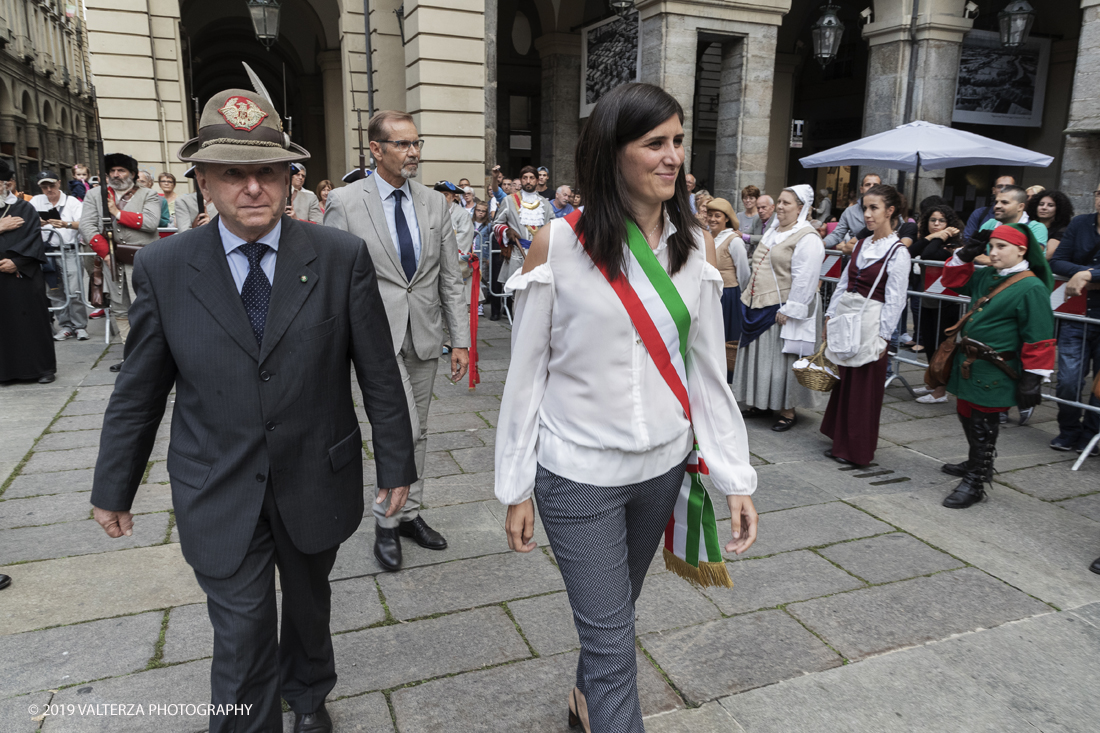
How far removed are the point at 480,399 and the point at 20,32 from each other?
135 feet

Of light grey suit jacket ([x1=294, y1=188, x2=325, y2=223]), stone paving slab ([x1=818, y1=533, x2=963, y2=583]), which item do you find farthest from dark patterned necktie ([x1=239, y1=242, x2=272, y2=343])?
light grey suit jacket ([x1=294, y1=188, x2=325, y2=223])

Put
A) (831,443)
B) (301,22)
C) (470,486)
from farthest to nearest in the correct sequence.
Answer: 1. (301,22)
2. (831,443)
3. (470,486)

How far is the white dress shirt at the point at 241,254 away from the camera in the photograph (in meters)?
2.15

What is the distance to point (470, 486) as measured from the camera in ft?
16.2

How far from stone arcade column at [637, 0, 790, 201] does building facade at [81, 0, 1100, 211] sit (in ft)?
0.07

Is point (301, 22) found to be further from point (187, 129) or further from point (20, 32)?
point (20, 32)

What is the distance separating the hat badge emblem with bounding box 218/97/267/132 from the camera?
210cm

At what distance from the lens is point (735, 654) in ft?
10.1

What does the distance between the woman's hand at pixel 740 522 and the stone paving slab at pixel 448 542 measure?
197 cm

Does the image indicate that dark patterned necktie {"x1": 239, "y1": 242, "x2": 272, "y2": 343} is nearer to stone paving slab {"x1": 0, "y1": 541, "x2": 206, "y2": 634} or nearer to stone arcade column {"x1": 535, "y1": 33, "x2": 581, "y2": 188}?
stone paving slab {"x1": 0, "y1": 541, "x2": 206, "y2": 634}

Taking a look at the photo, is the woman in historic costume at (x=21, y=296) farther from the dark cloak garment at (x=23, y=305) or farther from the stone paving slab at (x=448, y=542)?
the stone paving slab at (x=448, y=542)

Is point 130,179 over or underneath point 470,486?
over

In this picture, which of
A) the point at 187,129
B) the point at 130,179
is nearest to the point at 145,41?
the point at 187,129

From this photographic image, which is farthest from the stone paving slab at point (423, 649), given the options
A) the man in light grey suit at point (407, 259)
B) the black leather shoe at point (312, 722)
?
the man in light grey suit at point (407, 259)
